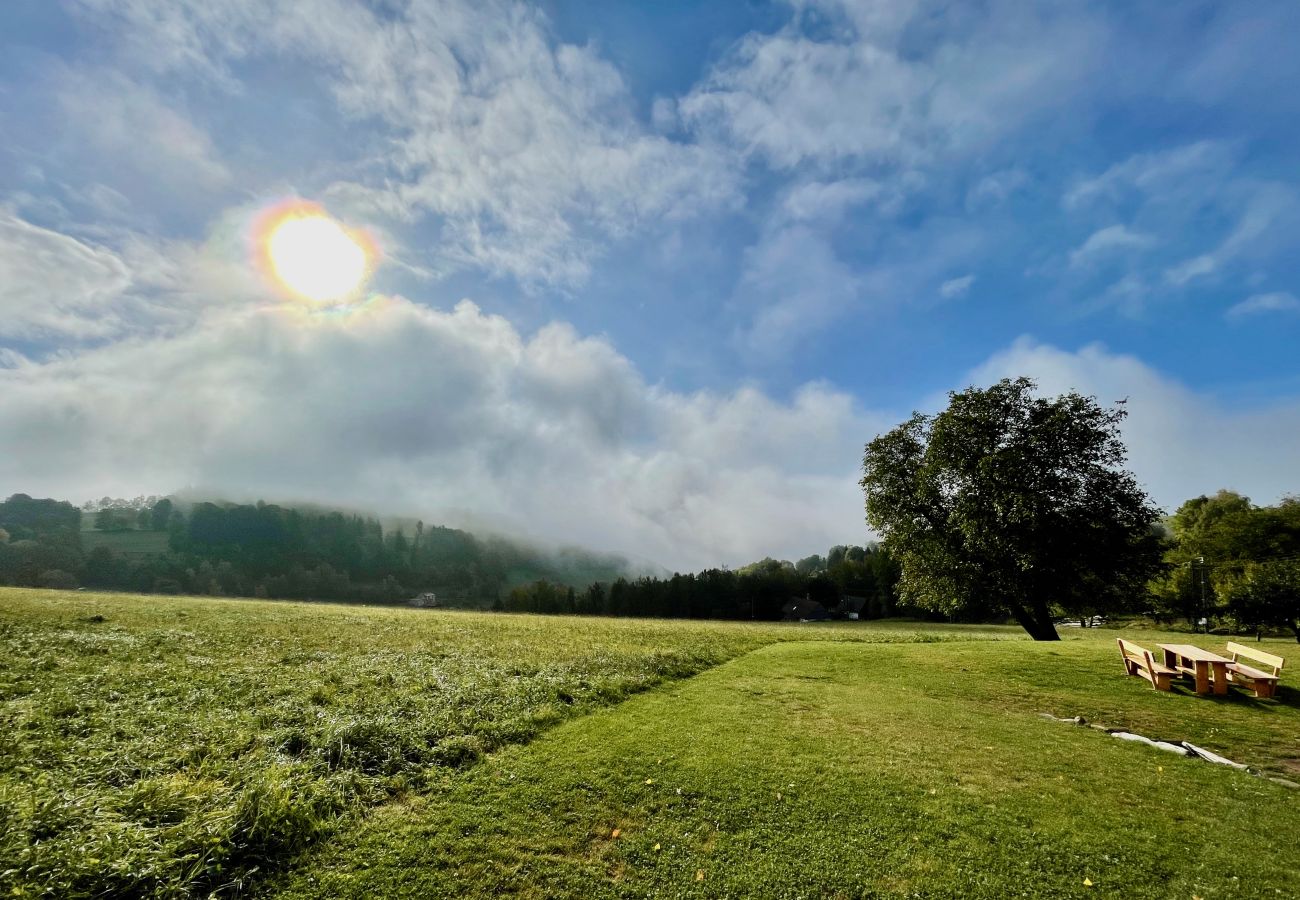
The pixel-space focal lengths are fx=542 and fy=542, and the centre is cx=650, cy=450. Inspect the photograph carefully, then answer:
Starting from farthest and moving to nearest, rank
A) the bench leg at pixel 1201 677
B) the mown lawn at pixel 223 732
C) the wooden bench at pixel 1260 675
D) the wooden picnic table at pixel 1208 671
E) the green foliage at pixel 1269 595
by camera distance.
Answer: the green foliage at pixel 1269 595 < the bench leg at pixel 1201 677 < the wooden picnic table at pixel 1208 671 < the wooden bench at pixel 1260 675 < the mown lawn at pixel 223 732

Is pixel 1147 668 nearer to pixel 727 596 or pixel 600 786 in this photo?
pixel 600 786

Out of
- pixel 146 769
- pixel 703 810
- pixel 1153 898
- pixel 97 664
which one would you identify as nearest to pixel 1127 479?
pixel 1153 898

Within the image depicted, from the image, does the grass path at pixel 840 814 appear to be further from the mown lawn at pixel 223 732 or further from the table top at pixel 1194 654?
the table top at pixel 1194 654

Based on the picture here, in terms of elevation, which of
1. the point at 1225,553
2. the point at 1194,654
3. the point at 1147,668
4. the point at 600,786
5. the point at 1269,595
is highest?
the point at 1225,553

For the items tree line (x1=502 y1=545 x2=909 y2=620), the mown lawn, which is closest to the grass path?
the mown lawn

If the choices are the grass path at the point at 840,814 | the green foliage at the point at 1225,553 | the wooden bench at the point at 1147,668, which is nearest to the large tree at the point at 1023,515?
the wooden bench at the point at 1147,668

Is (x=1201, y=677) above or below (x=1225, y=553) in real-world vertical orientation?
below

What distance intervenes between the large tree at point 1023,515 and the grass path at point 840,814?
20.9 metres

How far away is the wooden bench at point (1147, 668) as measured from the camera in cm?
1753

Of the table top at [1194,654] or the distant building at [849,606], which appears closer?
the table top at [1194,654]

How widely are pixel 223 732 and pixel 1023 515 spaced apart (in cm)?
3849

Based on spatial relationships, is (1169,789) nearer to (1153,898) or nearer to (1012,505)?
(1153,898)

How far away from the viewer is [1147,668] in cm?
1825

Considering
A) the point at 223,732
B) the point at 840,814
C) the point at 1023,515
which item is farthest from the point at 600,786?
the point at 1023,515
